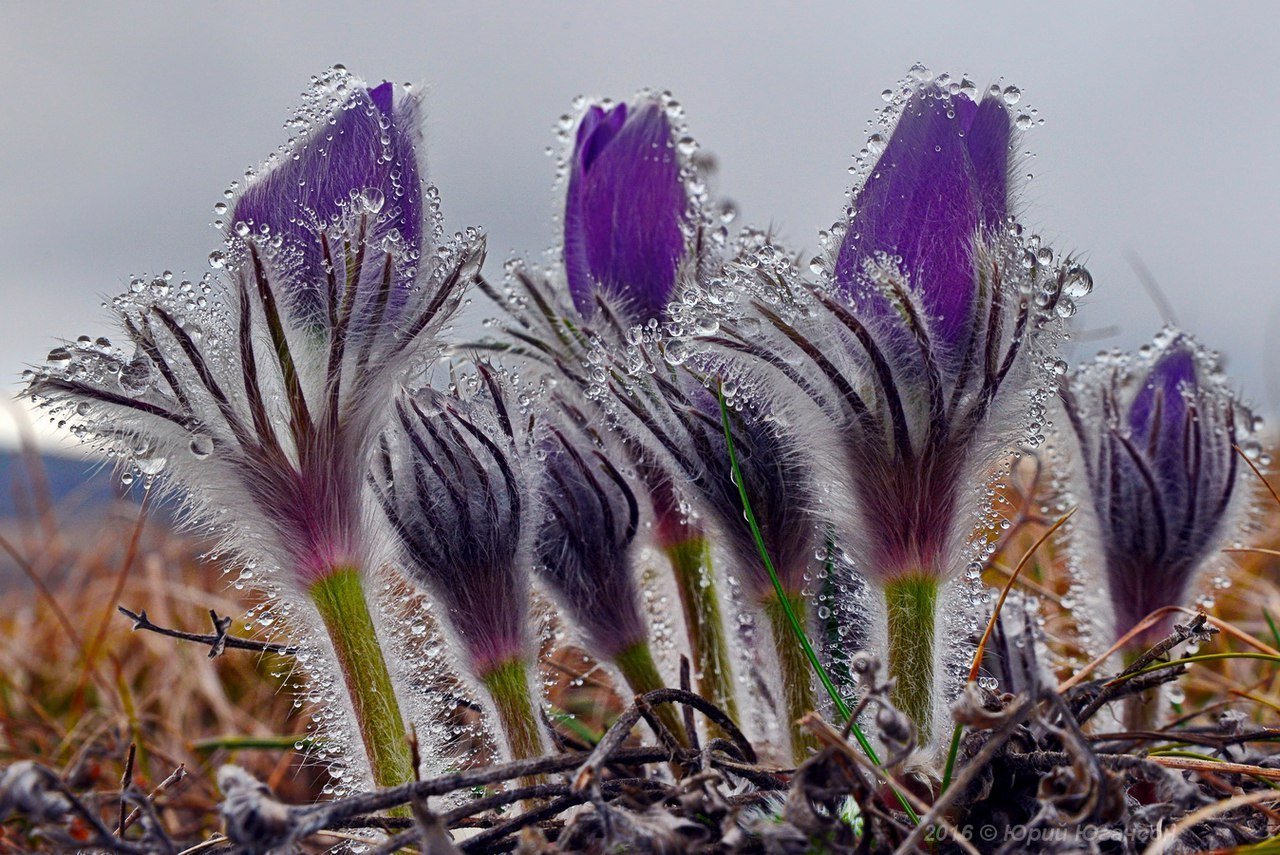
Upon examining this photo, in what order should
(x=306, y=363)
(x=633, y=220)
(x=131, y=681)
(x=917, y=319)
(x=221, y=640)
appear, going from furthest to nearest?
(x=131, y=681), (x=633, y=220), (x=221, y=640), (x=306, y=363), (x=917, y=319)

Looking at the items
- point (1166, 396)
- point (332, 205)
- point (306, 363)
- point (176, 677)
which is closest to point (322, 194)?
point (332, 205)

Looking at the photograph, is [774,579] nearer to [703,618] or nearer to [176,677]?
[703,618]

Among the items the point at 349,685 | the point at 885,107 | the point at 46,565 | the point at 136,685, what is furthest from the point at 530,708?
the point at 46,565

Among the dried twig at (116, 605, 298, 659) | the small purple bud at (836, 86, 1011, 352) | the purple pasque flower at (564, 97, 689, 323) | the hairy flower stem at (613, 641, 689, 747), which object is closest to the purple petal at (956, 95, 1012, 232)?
the small purple bud at (836, 86, 1011, 352)

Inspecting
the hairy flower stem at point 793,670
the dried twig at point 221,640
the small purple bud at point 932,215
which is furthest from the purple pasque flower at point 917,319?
the dried twig at point 221,640

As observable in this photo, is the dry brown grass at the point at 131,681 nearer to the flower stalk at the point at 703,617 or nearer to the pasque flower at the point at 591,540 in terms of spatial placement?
the pasque flower at the point at 591,540

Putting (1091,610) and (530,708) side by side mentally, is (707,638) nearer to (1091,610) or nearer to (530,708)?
(530,708)

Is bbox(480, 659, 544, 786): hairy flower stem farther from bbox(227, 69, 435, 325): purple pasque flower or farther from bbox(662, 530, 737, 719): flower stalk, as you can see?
bbox(227, 69, 435, 325): purple pasque flower
